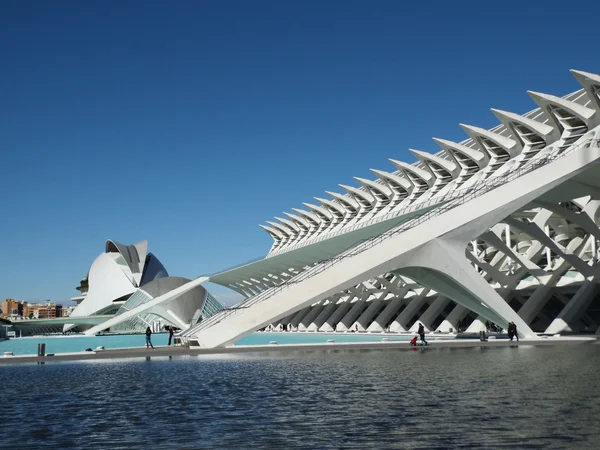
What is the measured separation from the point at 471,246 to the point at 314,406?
3680cm

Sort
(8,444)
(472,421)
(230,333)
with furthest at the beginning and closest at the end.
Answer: (230,333) → (472,421) → (8,444)

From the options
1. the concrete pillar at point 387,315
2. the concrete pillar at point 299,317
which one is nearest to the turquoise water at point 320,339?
the concrete pillar at point 387,315

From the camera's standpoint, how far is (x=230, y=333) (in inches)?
997

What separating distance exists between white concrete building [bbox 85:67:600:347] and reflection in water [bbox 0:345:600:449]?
8032 millimetres

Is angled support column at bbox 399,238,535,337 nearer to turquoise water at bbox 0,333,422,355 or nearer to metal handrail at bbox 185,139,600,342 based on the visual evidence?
metal handrail at bbox 185,139,600,342

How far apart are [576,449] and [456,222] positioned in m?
19.9

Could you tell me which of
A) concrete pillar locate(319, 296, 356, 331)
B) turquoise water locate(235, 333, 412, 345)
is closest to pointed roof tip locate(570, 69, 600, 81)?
turquoise water locate(235, 333, 412, 345)

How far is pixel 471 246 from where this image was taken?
4556 cm

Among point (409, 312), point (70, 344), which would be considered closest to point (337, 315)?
point (409, 312)

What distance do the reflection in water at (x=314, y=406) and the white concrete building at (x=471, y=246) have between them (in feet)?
26.4

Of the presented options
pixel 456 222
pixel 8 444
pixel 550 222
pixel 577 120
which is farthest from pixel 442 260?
pixel 8 444

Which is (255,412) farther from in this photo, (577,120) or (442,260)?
(577,120)

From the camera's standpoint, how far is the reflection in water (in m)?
8.03

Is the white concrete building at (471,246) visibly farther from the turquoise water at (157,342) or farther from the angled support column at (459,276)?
the turquoise water at (157,342)
